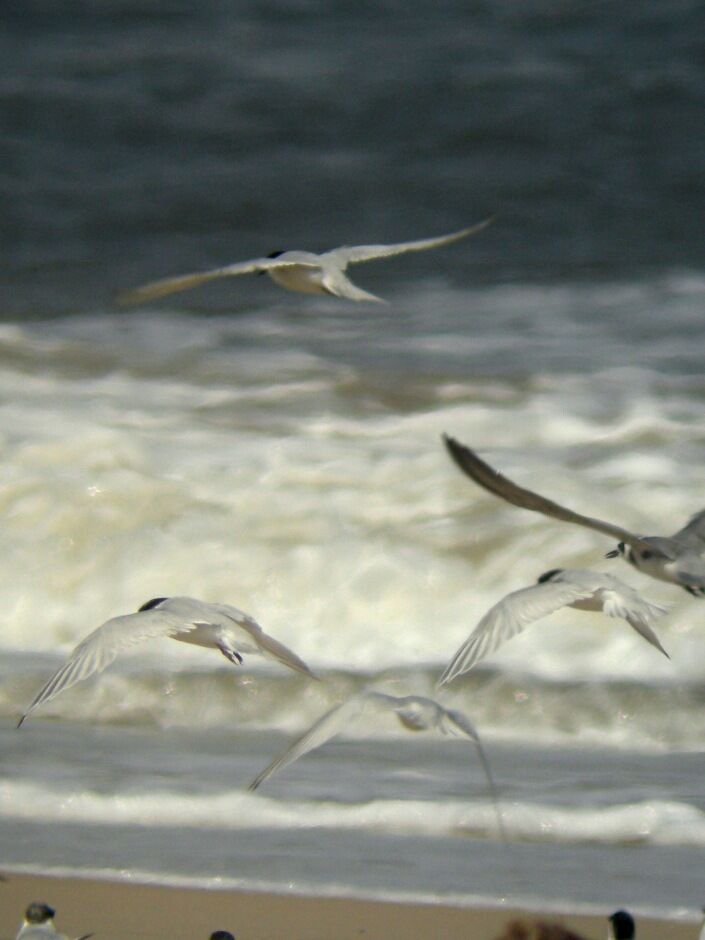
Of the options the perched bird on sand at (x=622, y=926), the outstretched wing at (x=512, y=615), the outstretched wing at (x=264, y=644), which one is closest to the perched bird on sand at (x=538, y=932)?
the perched bird on sand at (x=622, y=926)

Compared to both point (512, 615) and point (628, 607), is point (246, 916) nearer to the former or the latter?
point (512, 615)

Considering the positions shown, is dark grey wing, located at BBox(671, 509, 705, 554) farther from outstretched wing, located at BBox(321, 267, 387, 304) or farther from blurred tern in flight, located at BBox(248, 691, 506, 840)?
outstretched wing, located at BBox(321, 267, 387, 304)

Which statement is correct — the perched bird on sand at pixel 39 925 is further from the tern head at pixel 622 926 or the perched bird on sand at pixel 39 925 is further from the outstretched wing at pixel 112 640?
the tern head at pixel 622 926

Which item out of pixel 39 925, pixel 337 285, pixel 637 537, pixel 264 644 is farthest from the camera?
pixel 337 285

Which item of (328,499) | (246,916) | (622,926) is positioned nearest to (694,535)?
(622,926)

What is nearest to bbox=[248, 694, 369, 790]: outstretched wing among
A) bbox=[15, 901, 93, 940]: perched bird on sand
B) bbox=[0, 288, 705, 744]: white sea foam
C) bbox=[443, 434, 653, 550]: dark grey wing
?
bbox=[15, 901, 93, 940]: perched bird on sand

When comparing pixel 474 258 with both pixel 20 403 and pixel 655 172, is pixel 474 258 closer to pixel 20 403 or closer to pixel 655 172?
pixel 655 172
